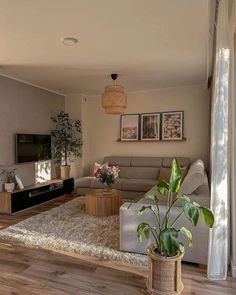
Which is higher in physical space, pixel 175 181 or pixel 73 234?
pixel 175 181

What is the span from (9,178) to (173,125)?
3815 millimetres

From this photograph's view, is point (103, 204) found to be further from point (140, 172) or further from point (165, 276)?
point (165, 276)

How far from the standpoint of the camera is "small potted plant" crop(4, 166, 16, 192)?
4316 millimetres

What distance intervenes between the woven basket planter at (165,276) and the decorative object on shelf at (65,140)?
4146 mm

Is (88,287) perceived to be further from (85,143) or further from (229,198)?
(85,143)

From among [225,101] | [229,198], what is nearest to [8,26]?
[225,101]

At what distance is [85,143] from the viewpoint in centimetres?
636

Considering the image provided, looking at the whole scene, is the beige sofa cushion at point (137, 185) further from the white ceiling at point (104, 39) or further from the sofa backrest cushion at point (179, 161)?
the white ceiling at point (104, 39)

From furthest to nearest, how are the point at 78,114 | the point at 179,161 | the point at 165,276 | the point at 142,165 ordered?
the point at 78,114 < the point at 142,165 < the point at 179,161 < the point at 165,276

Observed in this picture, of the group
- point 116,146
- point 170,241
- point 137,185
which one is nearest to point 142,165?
point 137,185

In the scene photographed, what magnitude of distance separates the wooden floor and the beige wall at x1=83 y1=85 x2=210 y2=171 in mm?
3545

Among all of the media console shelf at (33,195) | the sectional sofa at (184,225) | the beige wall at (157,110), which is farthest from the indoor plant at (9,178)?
the sectional sofa at (184,225)

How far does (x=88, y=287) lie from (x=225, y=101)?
6.87 feet

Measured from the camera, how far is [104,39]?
296 cm
